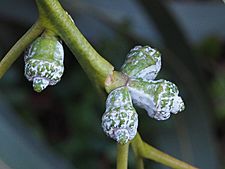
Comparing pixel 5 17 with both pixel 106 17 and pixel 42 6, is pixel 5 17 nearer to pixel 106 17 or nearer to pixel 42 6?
pixel 106 17

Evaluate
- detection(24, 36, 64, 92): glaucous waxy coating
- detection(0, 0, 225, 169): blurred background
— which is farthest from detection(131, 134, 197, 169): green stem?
detection(0, 0, 225, 169): blurred background

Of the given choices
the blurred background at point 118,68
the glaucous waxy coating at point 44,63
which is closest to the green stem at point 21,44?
the glaucous waxy coating at point 44,63

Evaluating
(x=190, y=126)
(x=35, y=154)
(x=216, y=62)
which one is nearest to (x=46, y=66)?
(x=35, y=154)

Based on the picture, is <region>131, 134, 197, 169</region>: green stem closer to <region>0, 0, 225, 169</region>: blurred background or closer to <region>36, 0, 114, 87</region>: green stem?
<region>36, 0, 114, 87</region>: green stem

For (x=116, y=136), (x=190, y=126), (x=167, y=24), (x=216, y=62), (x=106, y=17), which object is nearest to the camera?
(x=116, y=136)

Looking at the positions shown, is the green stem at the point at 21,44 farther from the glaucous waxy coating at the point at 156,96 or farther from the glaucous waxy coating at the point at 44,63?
the glaucous waxy coating at the point at 156,96

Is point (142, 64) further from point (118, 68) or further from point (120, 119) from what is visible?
point (118, 68)

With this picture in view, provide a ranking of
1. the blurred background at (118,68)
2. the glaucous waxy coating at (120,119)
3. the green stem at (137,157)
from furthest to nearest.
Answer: the blurred background at (118,68)
the green stem at (137,157)
the glaucous waxy coating at (120,119)
